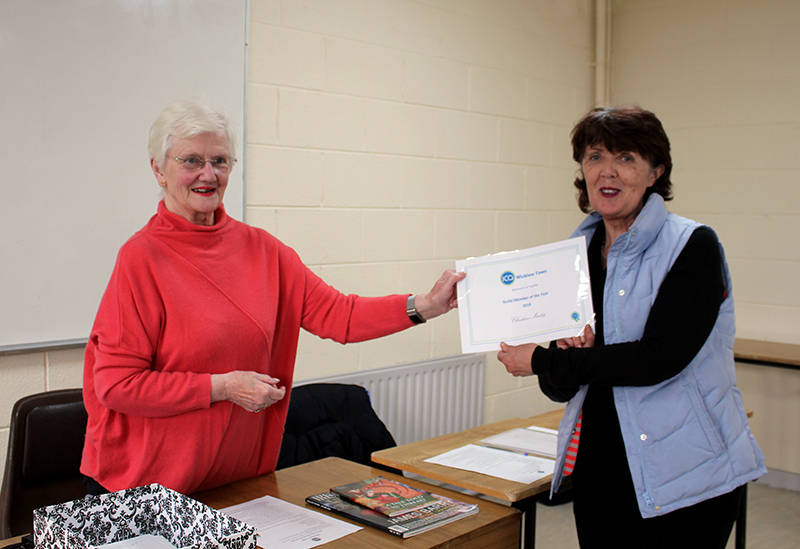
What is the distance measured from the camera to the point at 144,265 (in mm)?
1541

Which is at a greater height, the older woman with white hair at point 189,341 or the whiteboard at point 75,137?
the whiteboard at point 75,137

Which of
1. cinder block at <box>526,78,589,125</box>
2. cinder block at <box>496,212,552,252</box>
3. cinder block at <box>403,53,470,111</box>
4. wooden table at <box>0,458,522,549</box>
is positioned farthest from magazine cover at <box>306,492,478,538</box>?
cinder block at <box>526,78,589,125</box>

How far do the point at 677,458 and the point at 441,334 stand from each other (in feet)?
6.75

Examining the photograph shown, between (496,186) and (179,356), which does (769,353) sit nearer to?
(496,186)

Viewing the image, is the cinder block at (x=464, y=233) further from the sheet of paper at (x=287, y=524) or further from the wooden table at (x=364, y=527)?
the sheet of paper at (x=287, y=524)

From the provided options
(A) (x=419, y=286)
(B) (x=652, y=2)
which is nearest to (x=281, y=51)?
(A) (x=419, y=286)

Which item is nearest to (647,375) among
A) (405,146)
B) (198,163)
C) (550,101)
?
(198,163)

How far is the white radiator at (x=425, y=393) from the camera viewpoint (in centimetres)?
328

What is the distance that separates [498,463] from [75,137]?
174 centimetres

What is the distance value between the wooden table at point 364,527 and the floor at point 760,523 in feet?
5.63

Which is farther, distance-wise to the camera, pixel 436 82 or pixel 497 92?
pixel 497 92

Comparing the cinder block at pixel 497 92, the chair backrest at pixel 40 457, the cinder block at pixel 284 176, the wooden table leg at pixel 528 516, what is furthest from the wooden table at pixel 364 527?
the cinder block at pixel 497 92

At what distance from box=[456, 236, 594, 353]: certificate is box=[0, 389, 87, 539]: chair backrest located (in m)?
1.26

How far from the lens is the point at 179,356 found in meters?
1.54
